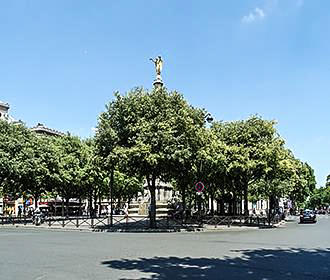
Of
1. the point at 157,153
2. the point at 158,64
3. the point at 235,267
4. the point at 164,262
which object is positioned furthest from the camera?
the point at 158,64

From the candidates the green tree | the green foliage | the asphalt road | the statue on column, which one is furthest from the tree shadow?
the statue on column

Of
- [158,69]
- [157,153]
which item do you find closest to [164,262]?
[157,153]

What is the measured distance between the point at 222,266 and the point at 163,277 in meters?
2.47

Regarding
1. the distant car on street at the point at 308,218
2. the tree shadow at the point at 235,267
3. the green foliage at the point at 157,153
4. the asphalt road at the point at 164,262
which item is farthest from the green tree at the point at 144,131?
the distant car on street at the point at 308,218

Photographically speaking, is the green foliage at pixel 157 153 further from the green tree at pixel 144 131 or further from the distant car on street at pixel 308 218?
the distant car on street at pixel 308 218

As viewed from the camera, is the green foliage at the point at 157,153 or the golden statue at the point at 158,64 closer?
the green foliage at the point at 157,153

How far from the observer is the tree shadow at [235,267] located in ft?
35.2

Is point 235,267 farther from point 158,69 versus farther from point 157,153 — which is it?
point 158,69

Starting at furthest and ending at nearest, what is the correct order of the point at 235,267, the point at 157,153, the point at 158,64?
the point at 158,64, the point at 157,153, the point at 235,267

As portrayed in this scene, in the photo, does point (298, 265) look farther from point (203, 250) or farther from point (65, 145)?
point (65, 145)

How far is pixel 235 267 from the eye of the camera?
12.0m

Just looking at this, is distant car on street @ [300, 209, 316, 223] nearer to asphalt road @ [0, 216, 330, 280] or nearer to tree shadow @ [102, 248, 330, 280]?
asphalt road @ [0, 216, 330, 280]

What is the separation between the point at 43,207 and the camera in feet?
282

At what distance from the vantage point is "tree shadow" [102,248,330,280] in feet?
35.2
